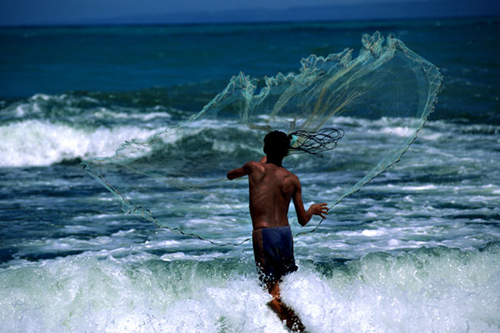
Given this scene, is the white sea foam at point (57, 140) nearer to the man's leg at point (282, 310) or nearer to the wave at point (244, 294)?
the wave at point (244, 294)

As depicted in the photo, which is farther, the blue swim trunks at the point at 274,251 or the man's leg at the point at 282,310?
the man's leg at the point at 282,310

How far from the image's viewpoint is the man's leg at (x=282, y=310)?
4641 millimetres

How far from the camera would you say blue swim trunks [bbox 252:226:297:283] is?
4.50 meters

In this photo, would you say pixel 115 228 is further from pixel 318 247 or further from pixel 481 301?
pixel 481 301

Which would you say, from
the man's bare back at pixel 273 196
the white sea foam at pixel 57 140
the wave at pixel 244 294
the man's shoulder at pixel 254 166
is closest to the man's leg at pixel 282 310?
the wave at pixel 244 294

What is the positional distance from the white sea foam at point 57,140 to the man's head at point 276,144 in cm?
899

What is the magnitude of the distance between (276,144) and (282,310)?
118 centimetres

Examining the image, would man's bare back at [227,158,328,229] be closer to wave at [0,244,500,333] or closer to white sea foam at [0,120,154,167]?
wave at [0,244,500,333]

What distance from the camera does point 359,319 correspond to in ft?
16.5

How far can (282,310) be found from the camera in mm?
4660

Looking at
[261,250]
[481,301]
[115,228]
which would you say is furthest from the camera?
[115,228]

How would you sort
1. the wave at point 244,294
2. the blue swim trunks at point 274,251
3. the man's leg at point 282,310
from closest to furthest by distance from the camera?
the blue swim trunks at point 274,251
the man's leg at point 282,310
the wave at point 244,294

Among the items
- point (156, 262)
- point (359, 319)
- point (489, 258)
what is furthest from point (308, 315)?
point (489, 258)

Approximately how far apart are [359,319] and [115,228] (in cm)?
347
